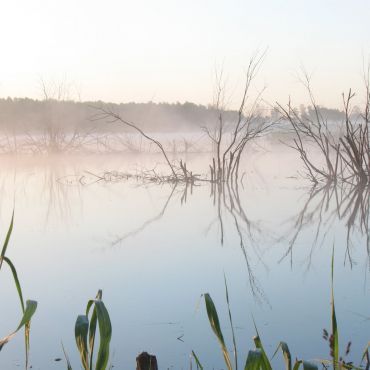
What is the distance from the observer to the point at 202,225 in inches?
179

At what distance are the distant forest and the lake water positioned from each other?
12.0 metres

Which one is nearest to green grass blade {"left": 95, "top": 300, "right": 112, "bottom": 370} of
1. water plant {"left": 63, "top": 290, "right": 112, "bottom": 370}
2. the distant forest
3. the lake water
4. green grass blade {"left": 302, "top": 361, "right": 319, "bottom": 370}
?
water plant {"left": 63, "top": 290, "right": 112, "bottom": 370}

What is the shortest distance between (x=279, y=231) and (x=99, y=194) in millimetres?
3310

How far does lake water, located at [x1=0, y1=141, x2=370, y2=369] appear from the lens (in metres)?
2.00

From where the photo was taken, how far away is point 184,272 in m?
2.99

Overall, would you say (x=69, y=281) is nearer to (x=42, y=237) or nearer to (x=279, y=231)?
(x=42, y=237)

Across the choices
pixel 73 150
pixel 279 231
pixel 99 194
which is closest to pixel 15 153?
pixel 73 150

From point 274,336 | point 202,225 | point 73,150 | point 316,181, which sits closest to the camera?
point 274,336

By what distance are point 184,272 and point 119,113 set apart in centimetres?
1988

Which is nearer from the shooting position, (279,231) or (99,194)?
(279,231)

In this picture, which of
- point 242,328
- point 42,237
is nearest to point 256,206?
point 42,237

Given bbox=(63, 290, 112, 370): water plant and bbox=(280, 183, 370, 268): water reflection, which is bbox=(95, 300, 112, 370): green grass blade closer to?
bbox=(63, 290, 112, 370): water plant

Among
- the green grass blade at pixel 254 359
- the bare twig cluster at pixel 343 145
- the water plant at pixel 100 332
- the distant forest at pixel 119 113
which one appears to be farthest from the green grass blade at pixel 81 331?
the distant forest at pixel 119 113

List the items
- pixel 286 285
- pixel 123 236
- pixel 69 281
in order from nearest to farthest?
pixel 286 285 → pixel 69 281 → pixel 123 236
